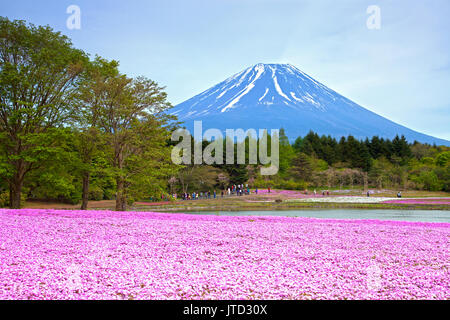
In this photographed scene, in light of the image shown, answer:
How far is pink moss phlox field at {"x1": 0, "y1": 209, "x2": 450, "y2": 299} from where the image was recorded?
6324mm

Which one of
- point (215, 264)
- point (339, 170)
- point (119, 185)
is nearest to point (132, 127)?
point (119, 185)

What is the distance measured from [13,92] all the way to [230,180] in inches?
1815

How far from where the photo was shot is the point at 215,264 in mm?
8047

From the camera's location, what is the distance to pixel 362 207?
38.6 metres

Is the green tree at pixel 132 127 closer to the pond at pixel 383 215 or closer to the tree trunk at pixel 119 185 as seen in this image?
the tree trunk at pixel 119 185

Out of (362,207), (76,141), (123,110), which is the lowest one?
(362,207)

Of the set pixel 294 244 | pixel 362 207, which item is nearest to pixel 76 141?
pixel 294 244

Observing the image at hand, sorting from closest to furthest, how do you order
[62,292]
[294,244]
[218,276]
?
[62,292] → [218,276] → [294,244]

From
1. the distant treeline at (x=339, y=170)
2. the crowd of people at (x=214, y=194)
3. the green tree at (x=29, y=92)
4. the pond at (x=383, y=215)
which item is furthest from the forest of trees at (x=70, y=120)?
the crowd of people at (x=214, y=194)

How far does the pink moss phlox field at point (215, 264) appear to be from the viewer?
6.32 meters

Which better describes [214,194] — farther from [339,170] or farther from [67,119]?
[339,170]

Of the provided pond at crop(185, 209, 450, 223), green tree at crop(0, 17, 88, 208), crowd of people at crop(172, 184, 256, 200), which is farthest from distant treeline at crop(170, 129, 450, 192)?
green tree at crop(0, 17, 88, 208)

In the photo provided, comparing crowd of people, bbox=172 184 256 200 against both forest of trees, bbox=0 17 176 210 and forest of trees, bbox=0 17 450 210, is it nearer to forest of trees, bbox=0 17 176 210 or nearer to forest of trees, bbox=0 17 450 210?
forest of trees, bbox=0 17 450 210
